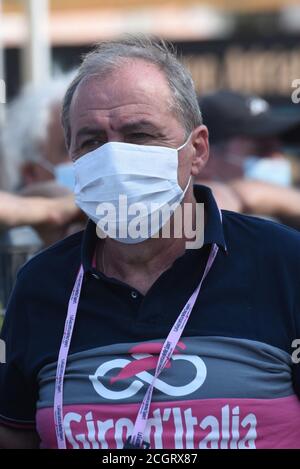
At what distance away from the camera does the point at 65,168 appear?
511cm

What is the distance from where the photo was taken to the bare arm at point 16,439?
9.27ft

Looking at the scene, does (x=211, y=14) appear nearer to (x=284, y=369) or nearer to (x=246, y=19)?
(x=246, y=19)

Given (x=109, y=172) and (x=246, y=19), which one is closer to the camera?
(x=109, y=172)

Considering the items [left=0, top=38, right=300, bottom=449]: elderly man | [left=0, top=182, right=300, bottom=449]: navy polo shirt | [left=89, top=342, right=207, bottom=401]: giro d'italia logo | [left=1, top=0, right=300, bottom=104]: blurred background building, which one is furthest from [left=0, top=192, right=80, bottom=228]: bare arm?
[left=1, top=0, right=300, bottom=104]: blurred background building

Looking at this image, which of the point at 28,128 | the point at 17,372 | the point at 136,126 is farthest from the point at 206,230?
the point at 28,128

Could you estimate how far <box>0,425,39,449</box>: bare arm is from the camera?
282 centimetres

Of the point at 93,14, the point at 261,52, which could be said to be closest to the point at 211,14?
the point at 93,14

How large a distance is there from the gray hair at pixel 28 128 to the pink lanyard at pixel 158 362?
2903mm

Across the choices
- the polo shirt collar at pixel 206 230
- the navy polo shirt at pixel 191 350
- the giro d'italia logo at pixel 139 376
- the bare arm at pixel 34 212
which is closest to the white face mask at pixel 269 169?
the bare arm at pixel 34 212

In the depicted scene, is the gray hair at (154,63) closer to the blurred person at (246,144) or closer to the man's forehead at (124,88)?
the man's forehead at (124,88)

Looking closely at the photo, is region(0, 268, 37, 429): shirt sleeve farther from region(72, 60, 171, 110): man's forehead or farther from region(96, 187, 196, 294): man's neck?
region(72, 60, 171, 110): man's forehead

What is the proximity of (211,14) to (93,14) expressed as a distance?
172 centimetres
